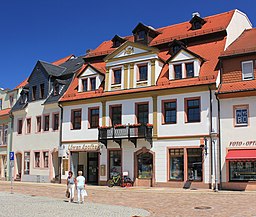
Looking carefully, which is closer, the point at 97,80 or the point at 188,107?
the point at 188,107

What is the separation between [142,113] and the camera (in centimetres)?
3312

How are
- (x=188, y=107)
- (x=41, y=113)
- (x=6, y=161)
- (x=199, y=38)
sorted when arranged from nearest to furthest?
(x=188, y=107)
(x=199, y=38)
(x=41, y=113)
(x=6, y=161)

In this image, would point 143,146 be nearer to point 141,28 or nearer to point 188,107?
point 188,107

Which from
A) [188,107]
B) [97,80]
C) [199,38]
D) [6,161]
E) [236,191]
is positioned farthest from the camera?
[6,161]

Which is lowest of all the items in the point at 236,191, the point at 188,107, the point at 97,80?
the point at 236,191

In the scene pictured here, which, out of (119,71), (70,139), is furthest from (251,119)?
(70,139)

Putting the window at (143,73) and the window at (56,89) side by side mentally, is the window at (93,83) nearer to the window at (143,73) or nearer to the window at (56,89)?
the window at (56,89)

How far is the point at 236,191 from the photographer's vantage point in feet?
88.7

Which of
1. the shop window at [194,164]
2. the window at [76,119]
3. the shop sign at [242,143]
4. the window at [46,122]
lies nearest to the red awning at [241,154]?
the shop sign at [242,143]

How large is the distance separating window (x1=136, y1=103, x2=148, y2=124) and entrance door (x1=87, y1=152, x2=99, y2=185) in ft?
22.9

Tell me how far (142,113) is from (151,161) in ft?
12.7

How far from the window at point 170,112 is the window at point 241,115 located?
4.73 meters

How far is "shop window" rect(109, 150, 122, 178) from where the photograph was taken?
111 feet

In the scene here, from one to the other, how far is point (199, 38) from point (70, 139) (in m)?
14.2
